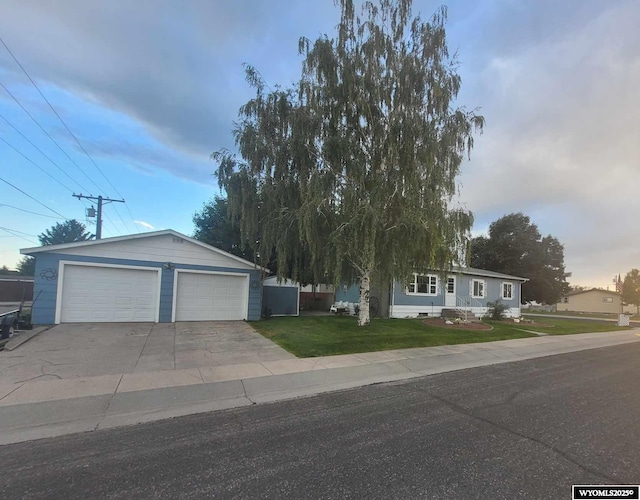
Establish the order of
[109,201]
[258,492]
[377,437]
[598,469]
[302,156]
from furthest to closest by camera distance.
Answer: [109,201] → [302,156] → [377,437] → [598,469] → [258,492]

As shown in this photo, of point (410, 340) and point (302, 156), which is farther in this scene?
point (302, 156)

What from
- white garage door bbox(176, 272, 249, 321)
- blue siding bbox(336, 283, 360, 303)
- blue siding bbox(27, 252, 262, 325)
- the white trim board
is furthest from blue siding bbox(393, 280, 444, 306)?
the white trim board

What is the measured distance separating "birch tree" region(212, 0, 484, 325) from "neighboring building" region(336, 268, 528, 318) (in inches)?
281

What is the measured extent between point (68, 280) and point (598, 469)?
14992 mm

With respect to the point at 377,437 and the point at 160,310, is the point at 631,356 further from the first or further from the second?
the point at 160,310

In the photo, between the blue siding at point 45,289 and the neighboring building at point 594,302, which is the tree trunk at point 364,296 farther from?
the neighboring building at point 594,302

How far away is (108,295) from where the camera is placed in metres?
13.4

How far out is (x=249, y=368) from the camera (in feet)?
24.5

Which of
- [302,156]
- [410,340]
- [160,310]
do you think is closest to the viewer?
[410,340]

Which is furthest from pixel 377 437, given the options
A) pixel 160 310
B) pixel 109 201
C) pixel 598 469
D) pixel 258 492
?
pixel 109 201

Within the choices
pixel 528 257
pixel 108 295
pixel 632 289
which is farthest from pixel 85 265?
pixel 632 289

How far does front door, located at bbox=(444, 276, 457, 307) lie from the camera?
22169 millimetres

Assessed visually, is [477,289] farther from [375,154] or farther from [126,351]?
[126,351]

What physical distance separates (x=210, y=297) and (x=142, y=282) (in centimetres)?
271
